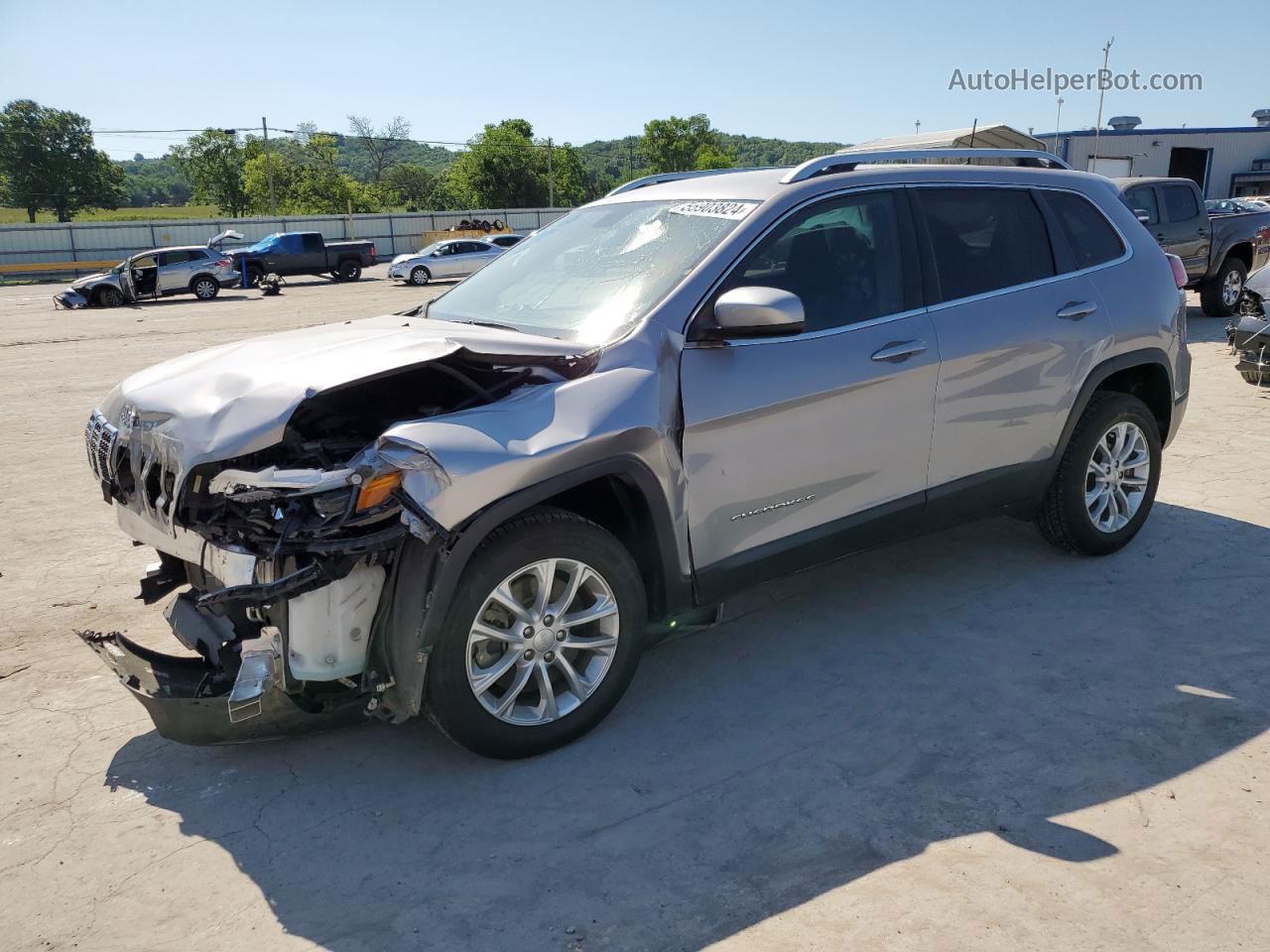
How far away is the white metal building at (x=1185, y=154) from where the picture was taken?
41.3 m

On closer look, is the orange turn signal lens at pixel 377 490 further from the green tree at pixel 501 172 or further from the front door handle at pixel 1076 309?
the green tree at pixel 501 172

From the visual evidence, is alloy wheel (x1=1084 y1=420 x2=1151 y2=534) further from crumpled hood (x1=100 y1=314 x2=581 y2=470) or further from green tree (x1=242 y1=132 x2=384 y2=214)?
green tree (x1=242 y1=132 x2=384 y2=214)

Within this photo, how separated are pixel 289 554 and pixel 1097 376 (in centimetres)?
379

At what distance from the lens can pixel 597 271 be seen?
4.07 m

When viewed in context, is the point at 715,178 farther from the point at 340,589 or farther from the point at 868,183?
the point at 340,589

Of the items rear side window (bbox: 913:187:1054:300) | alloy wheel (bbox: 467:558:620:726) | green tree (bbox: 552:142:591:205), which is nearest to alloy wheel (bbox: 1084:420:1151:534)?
rear side window (bbox: 913:187:1054:300)

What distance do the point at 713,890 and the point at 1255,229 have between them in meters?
15.1

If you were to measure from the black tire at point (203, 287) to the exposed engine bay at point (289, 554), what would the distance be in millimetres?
27424

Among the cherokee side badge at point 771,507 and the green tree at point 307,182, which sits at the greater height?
the green tree at point 307,182

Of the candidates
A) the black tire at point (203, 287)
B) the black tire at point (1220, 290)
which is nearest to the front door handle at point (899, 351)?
the black tire at point (1220, 290)

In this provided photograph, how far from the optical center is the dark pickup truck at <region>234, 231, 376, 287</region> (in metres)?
33.0

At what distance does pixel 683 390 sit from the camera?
351cm

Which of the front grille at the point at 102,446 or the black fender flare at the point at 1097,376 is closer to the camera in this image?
the front grille at the point at 102,446

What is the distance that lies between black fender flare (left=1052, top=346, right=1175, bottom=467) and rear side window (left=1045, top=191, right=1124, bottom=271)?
1.59 feet
